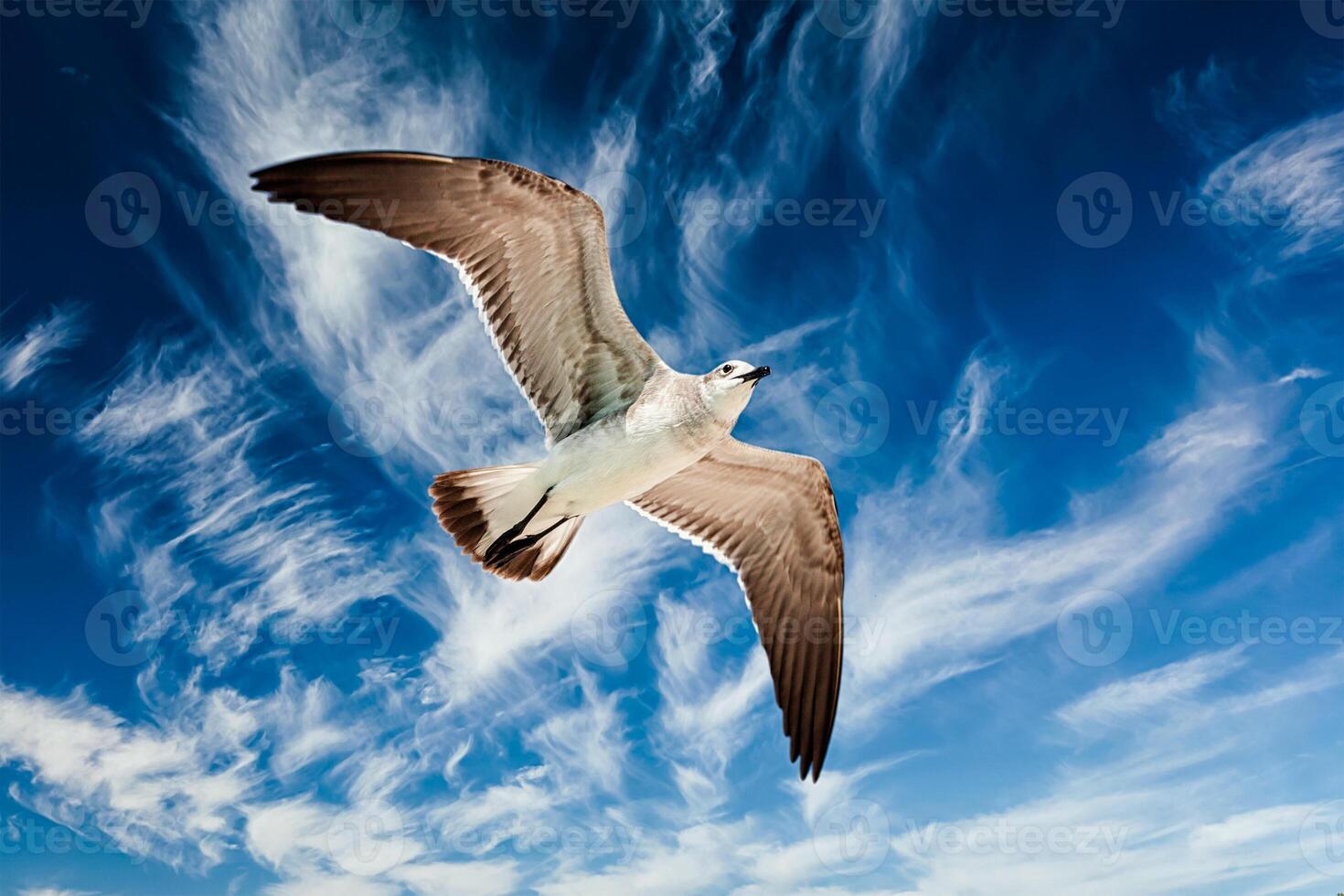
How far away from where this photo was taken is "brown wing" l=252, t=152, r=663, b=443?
7.44 metres

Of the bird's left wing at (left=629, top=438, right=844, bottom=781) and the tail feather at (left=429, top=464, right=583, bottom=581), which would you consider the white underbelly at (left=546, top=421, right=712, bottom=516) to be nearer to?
the tail feather at (left=429, top=464, right=583, bottom=581)

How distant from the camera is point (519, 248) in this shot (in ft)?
25.8

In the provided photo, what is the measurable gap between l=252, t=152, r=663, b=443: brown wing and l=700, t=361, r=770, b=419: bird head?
0.65 metres

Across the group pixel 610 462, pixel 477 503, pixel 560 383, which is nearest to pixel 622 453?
pixel 610 462

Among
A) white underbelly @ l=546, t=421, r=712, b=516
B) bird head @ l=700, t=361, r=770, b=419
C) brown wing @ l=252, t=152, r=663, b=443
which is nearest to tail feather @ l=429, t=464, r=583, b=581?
white underbelly @ l=546, t=421, r=712, b=516

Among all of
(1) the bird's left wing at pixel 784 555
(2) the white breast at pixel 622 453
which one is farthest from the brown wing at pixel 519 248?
(1) the bird's left wing at pixel 784 555

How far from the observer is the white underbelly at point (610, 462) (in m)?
8.05

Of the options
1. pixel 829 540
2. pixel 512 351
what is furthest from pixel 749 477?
pixel 512 351

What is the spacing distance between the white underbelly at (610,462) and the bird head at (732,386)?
0.37 meters

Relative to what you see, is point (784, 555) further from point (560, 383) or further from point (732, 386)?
point (560, 383)

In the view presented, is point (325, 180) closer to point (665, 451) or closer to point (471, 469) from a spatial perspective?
point (471, 469)

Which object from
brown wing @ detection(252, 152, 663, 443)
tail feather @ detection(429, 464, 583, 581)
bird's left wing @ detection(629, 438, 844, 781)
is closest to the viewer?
brown wing @ detection(252, 152, 663, 443)

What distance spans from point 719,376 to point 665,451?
2.50 ft

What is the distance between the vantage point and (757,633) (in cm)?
1000
